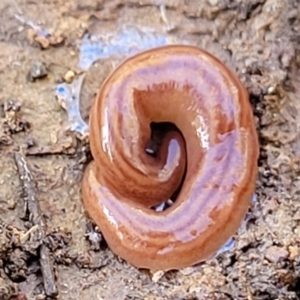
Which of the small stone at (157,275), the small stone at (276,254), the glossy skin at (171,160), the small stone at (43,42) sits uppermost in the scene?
the small stone at (43,42)

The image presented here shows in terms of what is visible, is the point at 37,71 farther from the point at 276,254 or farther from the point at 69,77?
the point at 276,254

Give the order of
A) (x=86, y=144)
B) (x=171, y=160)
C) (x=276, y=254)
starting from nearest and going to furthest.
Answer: (x=276, y=254) < (x=171, y=160) < (x=86, y=144)

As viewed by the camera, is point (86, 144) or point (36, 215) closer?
point (36, 215)

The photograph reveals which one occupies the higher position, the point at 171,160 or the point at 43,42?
the point at 43,42

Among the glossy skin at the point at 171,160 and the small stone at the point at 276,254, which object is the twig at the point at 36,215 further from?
the small stone at the point at 276,254

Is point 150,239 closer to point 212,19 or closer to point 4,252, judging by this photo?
point 4,252

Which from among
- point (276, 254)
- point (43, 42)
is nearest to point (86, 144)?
point (43, 42)

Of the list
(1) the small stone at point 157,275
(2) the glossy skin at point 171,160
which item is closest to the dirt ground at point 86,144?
(1) the small stone at point 157,275
